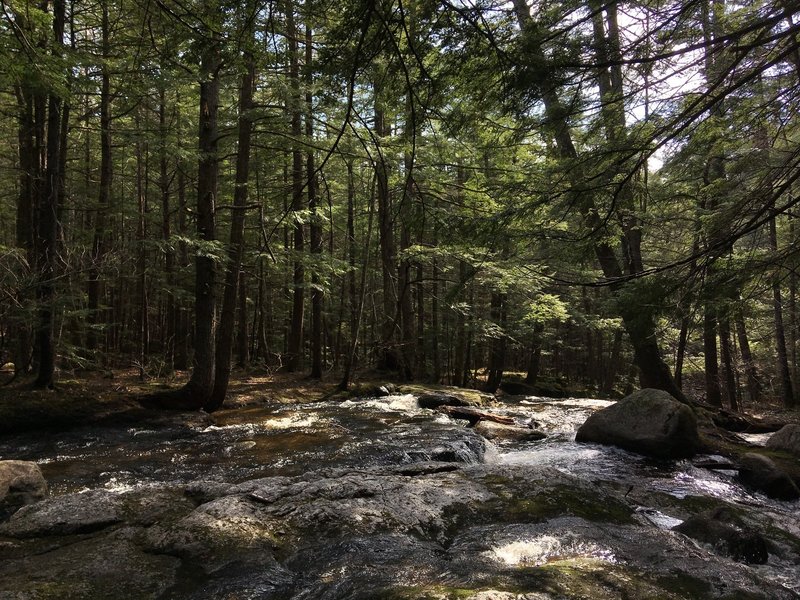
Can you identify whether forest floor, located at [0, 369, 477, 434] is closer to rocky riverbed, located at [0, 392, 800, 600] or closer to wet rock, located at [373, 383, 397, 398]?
wet rock, located at [373, 383, 397, 398]

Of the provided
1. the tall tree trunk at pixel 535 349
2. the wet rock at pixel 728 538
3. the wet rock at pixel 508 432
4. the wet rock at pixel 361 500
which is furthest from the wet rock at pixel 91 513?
the tall tree trunk at pixel 535 349

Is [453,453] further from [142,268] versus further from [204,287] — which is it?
[142,268]

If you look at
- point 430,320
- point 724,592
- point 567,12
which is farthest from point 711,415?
point 430,320

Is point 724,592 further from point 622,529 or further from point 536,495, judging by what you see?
point 536,495

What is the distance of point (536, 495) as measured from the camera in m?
5.29

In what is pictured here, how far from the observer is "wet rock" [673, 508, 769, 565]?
13.9ft

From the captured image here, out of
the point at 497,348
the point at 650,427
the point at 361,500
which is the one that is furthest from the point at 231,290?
the point at 497,348

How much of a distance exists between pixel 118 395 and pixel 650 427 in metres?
10.7

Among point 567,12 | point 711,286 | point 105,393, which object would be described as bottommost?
point 105,393

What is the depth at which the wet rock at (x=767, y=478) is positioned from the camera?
6.24 m

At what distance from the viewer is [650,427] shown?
797 cm

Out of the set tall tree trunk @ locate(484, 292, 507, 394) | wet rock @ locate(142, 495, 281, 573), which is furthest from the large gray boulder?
tall tree trunk @ locate(484, 292, 507, 394)

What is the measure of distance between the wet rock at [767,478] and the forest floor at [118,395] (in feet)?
21.8

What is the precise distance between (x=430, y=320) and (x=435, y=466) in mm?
20938
